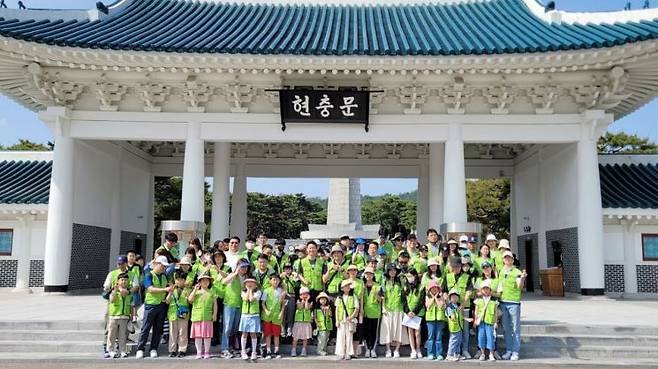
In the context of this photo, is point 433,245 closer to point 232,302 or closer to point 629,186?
point 232,302

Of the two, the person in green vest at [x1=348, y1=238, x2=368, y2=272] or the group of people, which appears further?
the person in green vest at [x1=348, y1=238, x2=368, y2=272]

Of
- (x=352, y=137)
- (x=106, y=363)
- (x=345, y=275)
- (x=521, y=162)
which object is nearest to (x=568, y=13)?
(x=521, y=162)

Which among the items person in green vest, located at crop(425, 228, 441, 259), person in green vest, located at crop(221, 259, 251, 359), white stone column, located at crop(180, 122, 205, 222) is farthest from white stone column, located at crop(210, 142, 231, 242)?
person in green vest, located at crop(425, 228, 441, 259)

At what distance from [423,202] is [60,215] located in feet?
33.9

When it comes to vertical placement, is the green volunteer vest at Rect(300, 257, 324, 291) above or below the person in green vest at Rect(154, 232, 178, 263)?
below

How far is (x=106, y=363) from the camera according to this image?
7176 millimetres

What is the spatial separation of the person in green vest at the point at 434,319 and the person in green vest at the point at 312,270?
164 cm

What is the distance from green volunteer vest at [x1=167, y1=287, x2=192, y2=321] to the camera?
743 cm

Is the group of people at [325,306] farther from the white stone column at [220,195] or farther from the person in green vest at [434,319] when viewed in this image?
the white stone column at [220,195]

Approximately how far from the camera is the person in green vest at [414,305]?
7.55 meters

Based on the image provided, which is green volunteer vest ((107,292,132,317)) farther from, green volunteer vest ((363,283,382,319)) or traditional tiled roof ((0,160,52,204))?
traditional tiled roof ((0,160,52,204))

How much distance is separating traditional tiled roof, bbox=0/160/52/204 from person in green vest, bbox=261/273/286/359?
891 cm

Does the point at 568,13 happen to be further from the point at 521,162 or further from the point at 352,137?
the point at 352,137

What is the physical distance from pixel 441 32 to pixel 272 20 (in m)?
4.79
